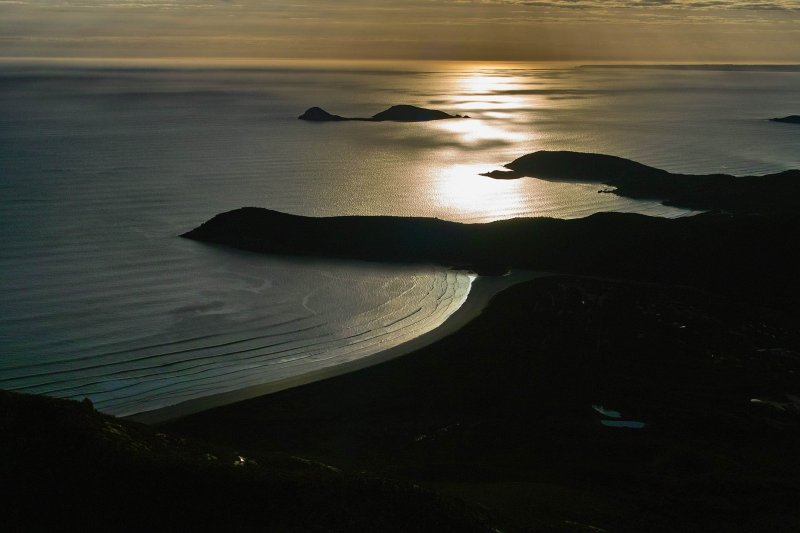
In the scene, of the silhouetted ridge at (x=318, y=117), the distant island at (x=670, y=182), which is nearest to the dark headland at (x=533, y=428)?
the distant island at (x=670, y=182)

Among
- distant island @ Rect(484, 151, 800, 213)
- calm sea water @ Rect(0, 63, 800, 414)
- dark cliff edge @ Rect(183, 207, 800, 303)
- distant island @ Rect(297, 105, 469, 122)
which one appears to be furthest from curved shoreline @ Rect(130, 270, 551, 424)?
distant island @ Rect(297, 105, 469, 122)

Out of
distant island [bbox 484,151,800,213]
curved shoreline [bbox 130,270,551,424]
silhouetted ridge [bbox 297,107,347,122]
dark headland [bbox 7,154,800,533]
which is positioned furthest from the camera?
silhouetted ridge [bbox 297,107,347,122]

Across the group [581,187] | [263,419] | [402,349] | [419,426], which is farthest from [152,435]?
[581,187]

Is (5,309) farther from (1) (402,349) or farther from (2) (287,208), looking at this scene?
(2) (287,208)

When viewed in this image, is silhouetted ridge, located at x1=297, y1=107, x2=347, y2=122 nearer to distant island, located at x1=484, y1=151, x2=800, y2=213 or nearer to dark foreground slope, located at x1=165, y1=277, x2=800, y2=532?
distant island, located at x1=484, y1=151, x2=800, y2=213

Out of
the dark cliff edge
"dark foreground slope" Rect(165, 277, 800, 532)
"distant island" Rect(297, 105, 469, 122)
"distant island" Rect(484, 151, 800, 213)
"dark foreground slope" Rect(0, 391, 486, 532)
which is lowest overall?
"dark foreground slope" Rect(165, 277, 800, 532)

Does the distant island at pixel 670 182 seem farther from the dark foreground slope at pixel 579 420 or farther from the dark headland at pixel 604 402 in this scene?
the dark foreground slope at pixel 579 420

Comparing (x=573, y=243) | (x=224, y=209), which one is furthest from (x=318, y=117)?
(x=573, y=243)
